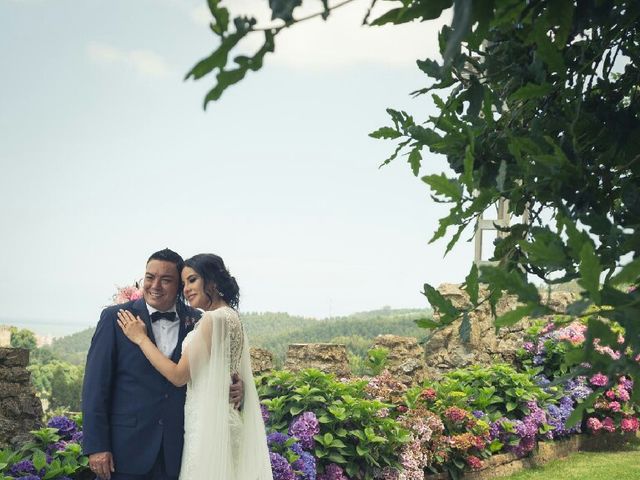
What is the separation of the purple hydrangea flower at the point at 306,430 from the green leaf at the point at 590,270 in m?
4.81

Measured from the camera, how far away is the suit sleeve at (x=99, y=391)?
3951 millimetres

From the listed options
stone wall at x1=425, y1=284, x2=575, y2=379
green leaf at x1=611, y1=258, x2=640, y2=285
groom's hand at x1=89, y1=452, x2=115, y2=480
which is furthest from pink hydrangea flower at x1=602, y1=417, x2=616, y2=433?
green leaf at x1=611, y1=258, x2=640, y2=285

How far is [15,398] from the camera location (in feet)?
16.3

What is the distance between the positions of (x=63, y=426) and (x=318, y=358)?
9.19ft

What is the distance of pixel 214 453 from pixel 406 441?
2.27m

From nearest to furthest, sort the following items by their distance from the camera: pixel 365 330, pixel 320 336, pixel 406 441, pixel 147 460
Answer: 1. pixel 147 460
2. pixel 406 441
3. pixel 365 330
4. pixel 320 336

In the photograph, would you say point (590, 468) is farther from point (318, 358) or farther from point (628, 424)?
point (318, 358)

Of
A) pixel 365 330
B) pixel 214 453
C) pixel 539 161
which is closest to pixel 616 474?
pixel 214 453

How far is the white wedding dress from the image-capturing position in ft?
13.8

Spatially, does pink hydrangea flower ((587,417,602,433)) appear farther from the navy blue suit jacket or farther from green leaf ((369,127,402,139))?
green leaf ((369,127,402,139))

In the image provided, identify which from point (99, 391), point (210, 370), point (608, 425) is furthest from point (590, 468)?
point (99, 391)

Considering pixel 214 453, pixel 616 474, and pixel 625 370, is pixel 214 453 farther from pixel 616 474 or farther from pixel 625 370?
pixel 616 474

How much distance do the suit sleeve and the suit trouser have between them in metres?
0.18

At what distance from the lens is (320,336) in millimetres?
29297
